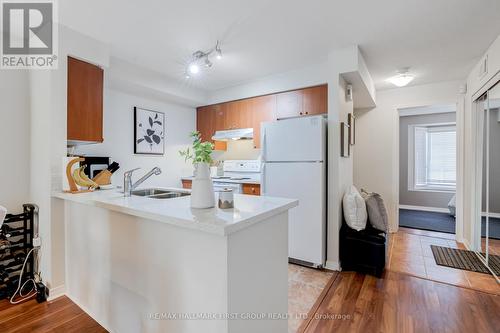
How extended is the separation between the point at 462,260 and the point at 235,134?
11.3 feet

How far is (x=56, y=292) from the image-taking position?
2.07 m

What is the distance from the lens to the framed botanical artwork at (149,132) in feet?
11.8

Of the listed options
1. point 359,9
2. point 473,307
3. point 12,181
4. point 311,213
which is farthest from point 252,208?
point 12,181

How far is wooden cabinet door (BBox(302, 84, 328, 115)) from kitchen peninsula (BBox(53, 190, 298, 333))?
2.04m

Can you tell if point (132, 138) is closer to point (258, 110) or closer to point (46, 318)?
point (258, 110)

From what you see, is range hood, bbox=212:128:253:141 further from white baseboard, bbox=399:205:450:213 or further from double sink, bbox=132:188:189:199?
white baseboard, bbox=399:205:450:213

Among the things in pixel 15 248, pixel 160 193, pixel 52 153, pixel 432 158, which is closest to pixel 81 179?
Answer: pixel 52 153

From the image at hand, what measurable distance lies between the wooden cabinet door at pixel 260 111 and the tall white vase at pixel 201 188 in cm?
238

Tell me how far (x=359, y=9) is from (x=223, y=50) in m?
1.41

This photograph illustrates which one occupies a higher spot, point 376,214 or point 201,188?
point 201,188

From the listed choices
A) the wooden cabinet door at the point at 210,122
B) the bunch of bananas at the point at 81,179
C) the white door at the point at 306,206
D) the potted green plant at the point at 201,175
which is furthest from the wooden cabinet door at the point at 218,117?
the potted green plant at the point at 201,175

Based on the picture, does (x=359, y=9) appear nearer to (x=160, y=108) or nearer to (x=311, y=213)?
(x=311, y=213)

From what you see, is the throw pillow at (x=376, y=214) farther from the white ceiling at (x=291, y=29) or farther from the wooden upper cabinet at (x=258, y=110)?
the white ceiling at (x=291, y=29)

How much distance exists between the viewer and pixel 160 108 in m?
3.95
